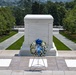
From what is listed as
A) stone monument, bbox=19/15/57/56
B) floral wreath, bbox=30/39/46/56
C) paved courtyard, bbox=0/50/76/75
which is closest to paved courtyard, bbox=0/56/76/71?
paved courtyard, bbox=0/50/76/75

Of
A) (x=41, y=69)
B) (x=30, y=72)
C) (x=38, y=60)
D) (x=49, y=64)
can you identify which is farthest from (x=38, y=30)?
(x=30, y=72)

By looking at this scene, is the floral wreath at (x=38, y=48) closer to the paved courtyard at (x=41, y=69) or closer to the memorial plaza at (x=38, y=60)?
the memorial plaza at (x=38, y=60)

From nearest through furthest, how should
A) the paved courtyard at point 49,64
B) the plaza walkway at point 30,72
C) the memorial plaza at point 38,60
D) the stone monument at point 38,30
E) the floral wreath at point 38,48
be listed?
the plaza walkway at point 30,72
the memorial plaza at point 38,60
the paved courtyard at point 49,64
the floral wreath at point 38,48
the stone monument at point 38,30

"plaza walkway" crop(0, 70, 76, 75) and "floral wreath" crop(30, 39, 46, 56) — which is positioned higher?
"floral wreath" crop(30, 39, 46, 56)

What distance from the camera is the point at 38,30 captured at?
1552 centimetres

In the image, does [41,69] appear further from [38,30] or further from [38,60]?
[38,30]

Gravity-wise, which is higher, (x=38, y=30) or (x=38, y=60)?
(x=38, y=30)

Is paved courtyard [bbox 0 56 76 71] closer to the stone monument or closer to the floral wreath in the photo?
the floral wreath

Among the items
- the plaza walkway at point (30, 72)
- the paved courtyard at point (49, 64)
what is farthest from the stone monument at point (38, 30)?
the plaza walkway at point (30, 72)

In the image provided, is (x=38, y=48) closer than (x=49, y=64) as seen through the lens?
Yes

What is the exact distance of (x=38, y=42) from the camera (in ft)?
40.4

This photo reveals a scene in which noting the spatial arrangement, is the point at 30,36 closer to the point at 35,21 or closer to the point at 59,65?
the point at 35,21

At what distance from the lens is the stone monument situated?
1531 cm

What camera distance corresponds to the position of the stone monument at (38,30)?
15312 mm
